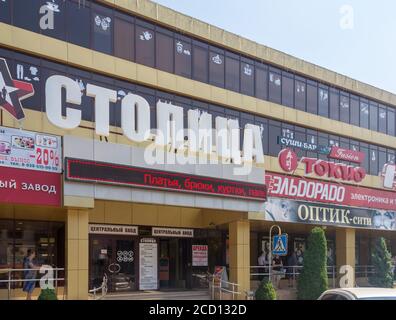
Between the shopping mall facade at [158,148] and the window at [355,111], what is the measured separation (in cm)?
22

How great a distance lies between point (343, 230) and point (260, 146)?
323 inches

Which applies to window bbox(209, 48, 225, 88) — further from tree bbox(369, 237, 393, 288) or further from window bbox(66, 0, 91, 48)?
tree bbox(369, 237, 393, 288)

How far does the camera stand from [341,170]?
31031 millimetres

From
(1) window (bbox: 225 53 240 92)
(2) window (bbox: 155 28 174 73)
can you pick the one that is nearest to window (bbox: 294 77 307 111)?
(1) window (bbox: 225 53 240 92)

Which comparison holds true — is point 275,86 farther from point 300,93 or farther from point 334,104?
point 334,104

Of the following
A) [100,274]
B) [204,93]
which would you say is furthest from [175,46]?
[100,274]

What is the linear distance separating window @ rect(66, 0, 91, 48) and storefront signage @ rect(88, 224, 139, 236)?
22.8 ft

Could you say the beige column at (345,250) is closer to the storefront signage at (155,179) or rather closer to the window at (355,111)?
the window at (355,111)

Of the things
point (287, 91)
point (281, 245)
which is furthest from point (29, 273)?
point (287, 91)

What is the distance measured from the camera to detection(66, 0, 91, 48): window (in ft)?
65.5
